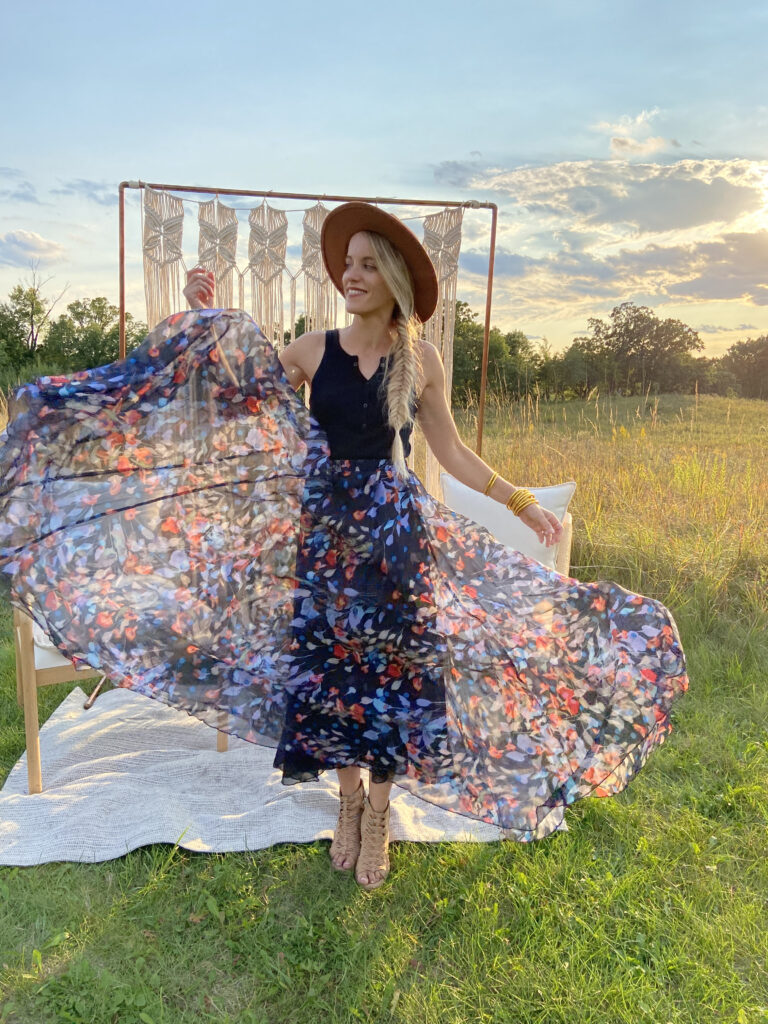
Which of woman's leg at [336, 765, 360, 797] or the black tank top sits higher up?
the black tank top

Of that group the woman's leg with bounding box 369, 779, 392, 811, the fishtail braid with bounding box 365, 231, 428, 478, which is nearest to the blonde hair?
the fishtail braid with bounding box 365, 231, 428, 478

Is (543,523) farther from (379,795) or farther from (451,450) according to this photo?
(379,795)

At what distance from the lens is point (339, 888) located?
2.17 meters

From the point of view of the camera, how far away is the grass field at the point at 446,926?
1.81 metres

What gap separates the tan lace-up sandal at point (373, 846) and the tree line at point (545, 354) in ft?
13.2

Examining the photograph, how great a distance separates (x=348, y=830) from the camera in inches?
89.4

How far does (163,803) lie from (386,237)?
195cm

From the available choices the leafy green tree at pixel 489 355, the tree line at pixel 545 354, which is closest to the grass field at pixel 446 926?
the tree line at pixel 545 354

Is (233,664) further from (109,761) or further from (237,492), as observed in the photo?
(109,761)

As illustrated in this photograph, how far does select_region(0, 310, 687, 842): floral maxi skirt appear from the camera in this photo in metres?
1.97

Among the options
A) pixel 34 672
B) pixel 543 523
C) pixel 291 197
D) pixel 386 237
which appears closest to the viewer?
pixel 386 237

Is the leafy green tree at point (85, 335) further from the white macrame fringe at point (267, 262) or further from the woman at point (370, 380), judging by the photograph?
the woman at point (370, 380)

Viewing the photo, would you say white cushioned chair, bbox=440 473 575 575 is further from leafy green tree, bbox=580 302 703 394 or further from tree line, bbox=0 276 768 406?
leafy green tree, bbox=580 302 703 394

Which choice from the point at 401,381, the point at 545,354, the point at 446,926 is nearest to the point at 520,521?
the point at 401,381
